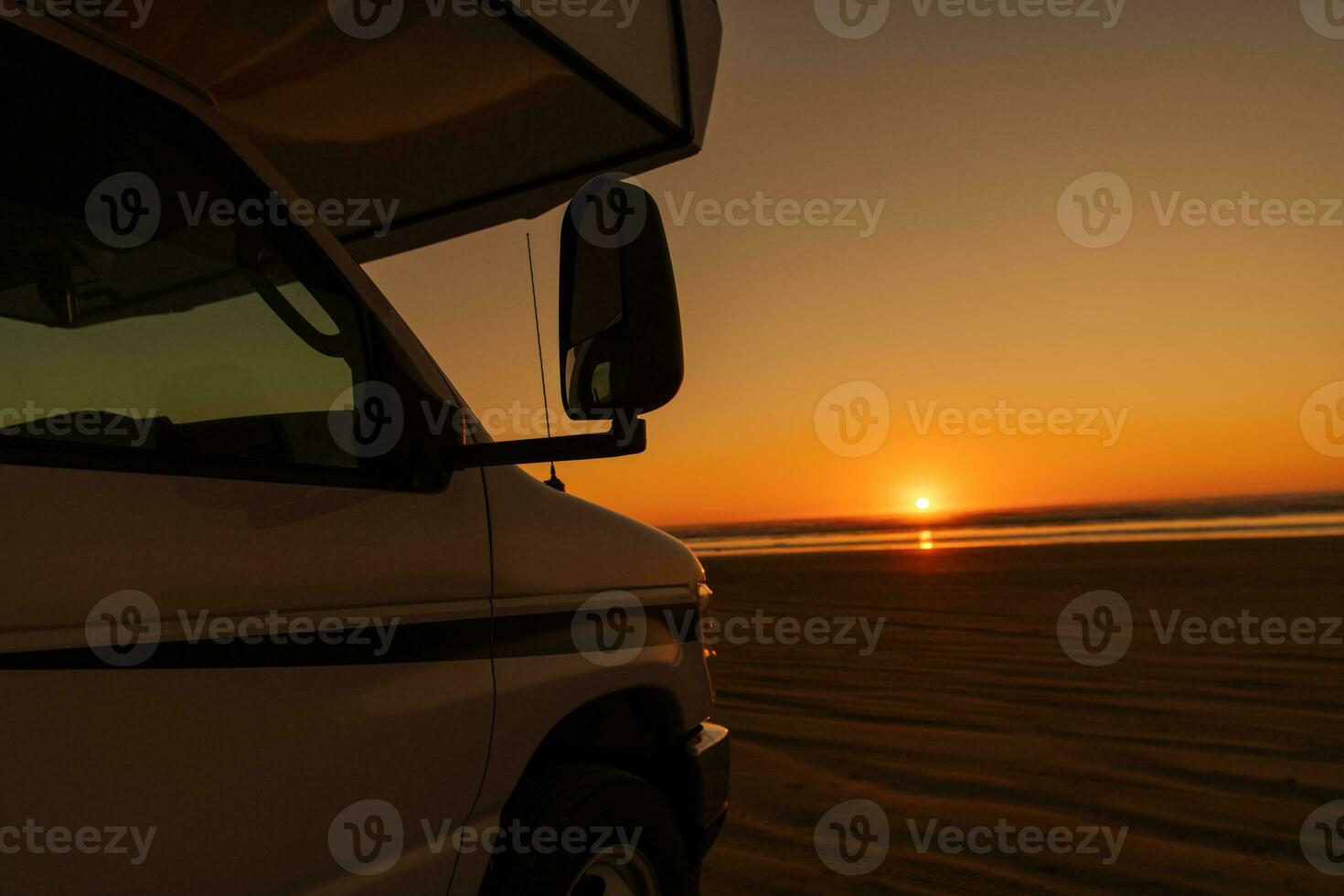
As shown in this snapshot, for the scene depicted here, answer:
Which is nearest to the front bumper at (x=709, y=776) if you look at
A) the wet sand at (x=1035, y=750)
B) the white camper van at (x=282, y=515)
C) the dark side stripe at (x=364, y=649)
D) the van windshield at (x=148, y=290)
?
the white camper van at (x=282, y=515)

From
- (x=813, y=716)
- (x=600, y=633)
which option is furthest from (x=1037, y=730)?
(x=600, y=633)

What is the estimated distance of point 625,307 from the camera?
1.42 meters

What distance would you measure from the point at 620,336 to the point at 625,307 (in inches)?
2.3

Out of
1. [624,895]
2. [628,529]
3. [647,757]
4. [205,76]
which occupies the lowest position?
[624,895]

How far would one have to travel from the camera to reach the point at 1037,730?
4.84 metres

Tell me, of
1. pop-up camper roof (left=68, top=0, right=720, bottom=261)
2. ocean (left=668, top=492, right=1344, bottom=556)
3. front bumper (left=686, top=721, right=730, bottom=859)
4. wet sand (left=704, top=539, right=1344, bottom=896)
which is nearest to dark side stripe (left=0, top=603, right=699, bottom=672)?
front bumper (left=686, top=721, right=730, bottom=859)

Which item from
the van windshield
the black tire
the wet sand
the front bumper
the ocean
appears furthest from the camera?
the ocean

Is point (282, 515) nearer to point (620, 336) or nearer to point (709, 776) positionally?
point (620, 336)

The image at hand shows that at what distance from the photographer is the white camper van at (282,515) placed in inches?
41.4

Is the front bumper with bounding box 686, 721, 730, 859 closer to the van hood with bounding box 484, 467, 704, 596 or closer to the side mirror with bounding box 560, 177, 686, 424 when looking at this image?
the van hood with bounding box 484, 467, 704, 596

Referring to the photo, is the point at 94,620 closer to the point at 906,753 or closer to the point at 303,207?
the point at 303,207

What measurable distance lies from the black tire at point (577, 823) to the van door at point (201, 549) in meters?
0.20

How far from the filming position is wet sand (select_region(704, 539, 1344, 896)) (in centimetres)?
320

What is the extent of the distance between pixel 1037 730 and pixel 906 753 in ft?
2.89
